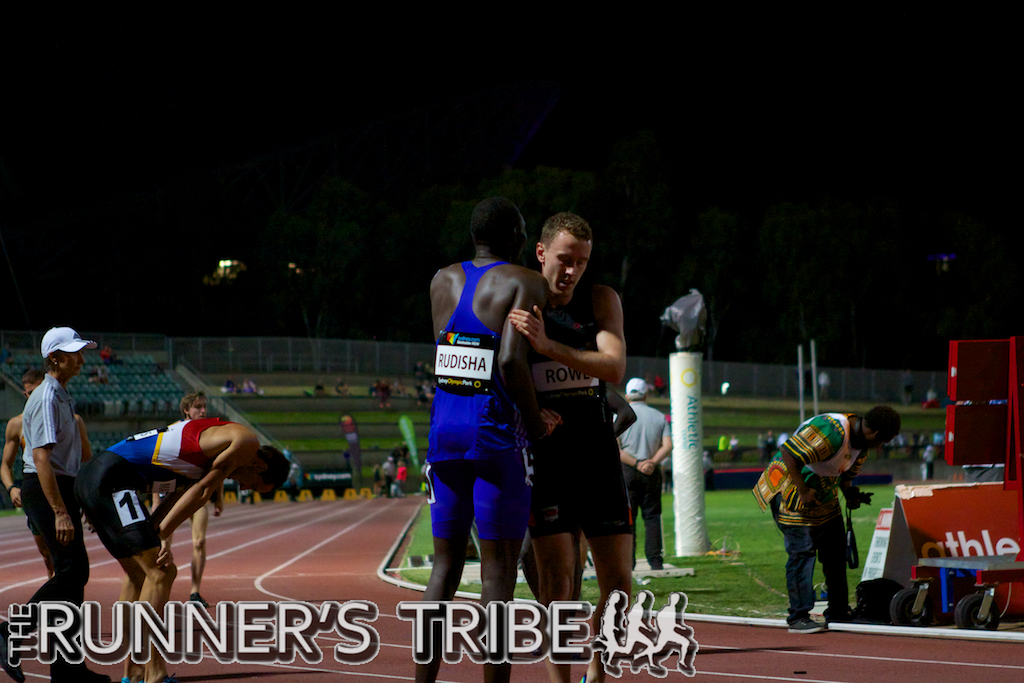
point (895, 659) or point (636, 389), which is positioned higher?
point (636, 389)

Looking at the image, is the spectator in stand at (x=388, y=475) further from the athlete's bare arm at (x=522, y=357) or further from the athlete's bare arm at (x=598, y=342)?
the athlete's bare arm at (x=522, y=357)

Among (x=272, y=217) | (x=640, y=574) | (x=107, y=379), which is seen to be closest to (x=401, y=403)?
(x=107, y=379)

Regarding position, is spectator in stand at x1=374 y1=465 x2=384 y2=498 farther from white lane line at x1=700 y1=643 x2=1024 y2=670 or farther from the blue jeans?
white lane line at x1=700 y1=643 x2=1024 y2=670

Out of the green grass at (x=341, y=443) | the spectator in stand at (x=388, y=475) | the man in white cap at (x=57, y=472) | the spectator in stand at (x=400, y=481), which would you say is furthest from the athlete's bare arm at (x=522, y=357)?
the green grass at (x=341, y=443)

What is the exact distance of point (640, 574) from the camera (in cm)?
1088

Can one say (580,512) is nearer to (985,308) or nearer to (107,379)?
(107,379)

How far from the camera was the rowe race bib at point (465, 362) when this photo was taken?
4070 mm

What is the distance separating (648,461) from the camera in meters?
11.1

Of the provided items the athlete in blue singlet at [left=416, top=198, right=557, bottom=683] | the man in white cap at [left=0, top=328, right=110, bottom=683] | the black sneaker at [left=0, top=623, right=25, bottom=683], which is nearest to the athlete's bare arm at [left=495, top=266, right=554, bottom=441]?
the athlete in blue singlet at [left=416, top=198, right=557, bottom=683]

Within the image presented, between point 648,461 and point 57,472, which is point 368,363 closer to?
point 648,461

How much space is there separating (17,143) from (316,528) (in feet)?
98.7

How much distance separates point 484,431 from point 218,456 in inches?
69.2

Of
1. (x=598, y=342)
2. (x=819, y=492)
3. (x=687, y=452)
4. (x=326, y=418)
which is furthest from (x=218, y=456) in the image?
(x=326, y=418)

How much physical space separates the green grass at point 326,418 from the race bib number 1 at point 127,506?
42.0 metres
